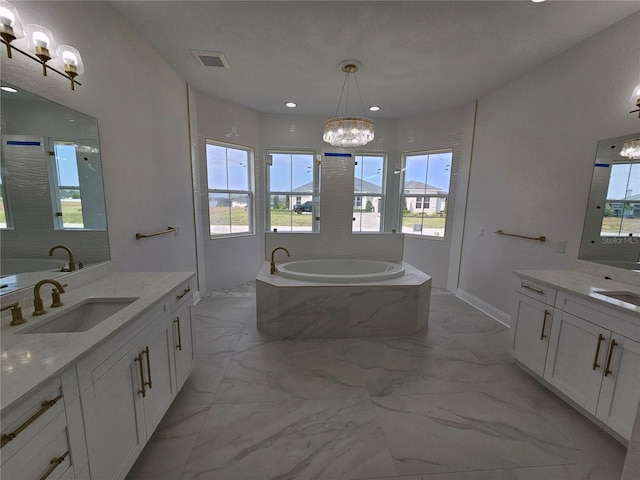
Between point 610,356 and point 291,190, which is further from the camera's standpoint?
point 291,190

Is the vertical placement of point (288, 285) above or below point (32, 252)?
below

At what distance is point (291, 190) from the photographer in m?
4.17

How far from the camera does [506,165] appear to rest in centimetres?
286

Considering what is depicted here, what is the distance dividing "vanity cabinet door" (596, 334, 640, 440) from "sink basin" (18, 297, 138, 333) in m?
2.61

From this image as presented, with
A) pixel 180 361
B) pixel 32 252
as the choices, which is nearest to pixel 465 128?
pixel 180 361

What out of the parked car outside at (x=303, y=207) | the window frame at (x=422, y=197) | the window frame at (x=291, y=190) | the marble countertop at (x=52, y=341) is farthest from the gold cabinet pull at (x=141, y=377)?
the window frame at (x=422, y=197)

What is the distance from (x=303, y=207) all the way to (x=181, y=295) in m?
2.79

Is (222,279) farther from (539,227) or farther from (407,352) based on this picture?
(539,227)

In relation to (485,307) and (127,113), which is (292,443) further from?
(485,307)

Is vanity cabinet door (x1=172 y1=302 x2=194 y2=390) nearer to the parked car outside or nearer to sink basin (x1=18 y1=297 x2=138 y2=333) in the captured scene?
sink basin (x1=18 y1=297 x2=138 y2=333)

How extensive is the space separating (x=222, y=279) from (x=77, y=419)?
298cm

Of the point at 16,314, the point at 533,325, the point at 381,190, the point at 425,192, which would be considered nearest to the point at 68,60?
the point at 16,314

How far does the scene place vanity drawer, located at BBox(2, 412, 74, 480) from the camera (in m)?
0.70

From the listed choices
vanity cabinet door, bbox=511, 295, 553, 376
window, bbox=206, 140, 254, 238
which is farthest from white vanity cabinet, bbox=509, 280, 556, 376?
window, bbox=206, 140, 254, 238
